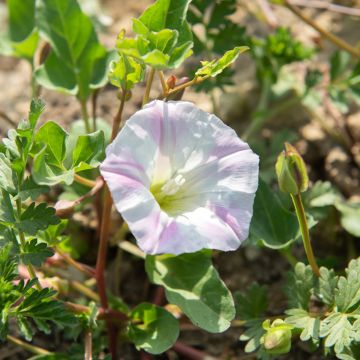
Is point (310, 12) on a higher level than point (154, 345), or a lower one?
higher

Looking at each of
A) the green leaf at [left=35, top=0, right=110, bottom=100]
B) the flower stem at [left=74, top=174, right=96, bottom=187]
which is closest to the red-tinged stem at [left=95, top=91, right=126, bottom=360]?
the flower stem at [left=74, top=174, right=96, bottom=187]

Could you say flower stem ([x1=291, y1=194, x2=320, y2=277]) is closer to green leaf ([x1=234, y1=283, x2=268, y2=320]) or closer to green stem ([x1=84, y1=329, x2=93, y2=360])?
green leaf ([x1=234, y1=283, x2=268, y2=320])

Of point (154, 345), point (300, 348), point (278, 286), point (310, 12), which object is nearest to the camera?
point (154, 345)

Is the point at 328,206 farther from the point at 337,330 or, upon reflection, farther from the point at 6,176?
the point at 6,176

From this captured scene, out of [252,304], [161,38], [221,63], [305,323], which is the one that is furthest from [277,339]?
[161,38]

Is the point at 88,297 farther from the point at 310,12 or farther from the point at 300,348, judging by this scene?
the point at 310,12

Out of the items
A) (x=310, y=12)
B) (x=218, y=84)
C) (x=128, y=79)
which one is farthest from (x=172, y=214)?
(x=310, y=12)
